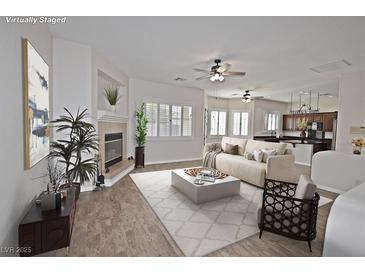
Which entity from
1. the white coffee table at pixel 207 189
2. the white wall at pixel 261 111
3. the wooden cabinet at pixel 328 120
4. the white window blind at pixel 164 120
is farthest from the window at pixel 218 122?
the white coffee table at pixel 207 189

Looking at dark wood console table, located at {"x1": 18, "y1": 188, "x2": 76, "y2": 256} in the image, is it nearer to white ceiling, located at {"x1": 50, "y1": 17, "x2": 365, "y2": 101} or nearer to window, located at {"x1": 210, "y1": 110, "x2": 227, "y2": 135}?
white ceiling, located at {"x1": 50, "y1": 17, "x2": 365, "y2": 101}

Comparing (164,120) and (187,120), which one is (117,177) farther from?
(187,120)

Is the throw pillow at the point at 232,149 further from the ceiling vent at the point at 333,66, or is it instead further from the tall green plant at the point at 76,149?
the tall green plant at the point at 76,149

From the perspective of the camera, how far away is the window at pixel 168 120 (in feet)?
18.9

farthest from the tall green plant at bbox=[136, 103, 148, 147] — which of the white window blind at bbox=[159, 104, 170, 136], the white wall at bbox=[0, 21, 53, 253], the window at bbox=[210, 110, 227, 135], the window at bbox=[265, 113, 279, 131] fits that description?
the window at bbox=[265, 113, 279, 131]

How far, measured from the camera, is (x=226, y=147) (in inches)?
201

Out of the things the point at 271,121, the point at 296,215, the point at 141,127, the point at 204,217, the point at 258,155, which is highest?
the point at 271,121

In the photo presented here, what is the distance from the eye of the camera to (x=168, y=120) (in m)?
6.08

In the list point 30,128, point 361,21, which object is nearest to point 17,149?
point 30,128

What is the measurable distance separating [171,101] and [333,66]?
442 centimetres

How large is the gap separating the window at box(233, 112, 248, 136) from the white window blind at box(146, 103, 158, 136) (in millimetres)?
4626

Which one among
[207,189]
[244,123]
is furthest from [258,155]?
[244,123]

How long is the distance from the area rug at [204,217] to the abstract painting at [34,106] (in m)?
1.78
